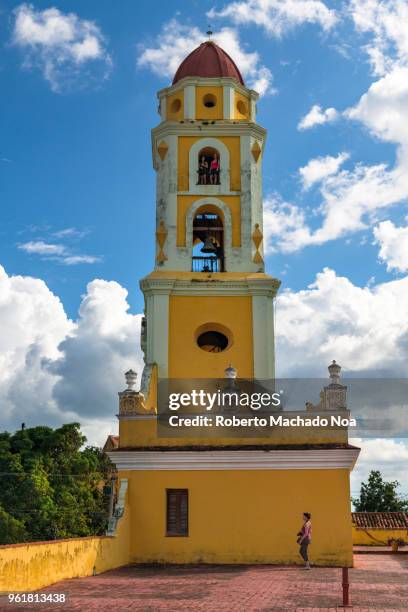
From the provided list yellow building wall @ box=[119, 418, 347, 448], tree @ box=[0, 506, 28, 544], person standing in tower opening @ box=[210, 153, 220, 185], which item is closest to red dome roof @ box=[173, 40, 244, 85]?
person standing in tower opening @ box=[210, 153, 220, 185]

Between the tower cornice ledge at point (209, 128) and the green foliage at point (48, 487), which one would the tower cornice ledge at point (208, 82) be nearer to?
the tower cornice ledge at point (209, 128)

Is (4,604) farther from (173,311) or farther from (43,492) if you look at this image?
(43,492)

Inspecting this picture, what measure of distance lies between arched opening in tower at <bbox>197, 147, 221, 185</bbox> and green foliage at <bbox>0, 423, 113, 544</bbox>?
14.8m

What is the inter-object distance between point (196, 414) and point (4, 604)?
30.1ft

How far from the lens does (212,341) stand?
70.0 feet

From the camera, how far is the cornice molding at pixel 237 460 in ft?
57.1

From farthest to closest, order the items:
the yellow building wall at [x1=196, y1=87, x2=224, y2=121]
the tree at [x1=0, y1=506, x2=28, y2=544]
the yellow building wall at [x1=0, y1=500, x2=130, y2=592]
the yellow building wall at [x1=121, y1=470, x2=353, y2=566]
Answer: the tree at [x1=0, y1=506, x2=28, y2=544]
the yellow building wall at [x1=196, y1=87, x2=224, y2=121]
the yellow building wall at [x1=121, y1=470, x2=353, y2=566]
the yellow building wall at [x1=0, y1=500, x2=130, y2=592]

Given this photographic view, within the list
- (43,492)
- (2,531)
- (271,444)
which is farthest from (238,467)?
(43,492)

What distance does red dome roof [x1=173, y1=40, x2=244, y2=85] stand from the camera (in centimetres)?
2334

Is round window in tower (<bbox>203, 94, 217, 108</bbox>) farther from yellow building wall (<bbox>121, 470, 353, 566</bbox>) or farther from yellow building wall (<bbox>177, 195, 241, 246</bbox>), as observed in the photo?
yellow building wall (<bbox>121, 470, 353, 566</bbox>)

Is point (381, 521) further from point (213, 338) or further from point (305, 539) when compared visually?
point (305, 539)

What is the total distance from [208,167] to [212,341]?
16.9 ft

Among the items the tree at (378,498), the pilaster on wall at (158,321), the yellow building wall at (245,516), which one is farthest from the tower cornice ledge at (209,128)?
the tree at (378,498)

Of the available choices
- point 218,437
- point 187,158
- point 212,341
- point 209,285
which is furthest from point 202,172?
point 218,437
